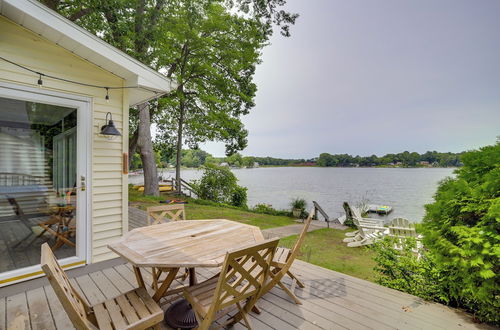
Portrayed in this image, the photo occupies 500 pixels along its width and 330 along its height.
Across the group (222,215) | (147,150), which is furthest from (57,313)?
(147,150)

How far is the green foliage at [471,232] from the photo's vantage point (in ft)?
6.32

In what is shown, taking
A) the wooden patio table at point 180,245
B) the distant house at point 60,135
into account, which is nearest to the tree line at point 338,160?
the distant house at point 60,135

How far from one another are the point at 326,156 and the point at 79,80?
139 feet

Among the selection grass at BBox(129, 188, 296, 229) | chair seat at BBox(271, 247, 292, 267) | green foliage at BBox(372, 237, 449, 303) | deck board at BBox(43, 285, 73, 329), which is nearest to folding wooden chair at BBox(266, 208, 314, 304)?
chair seat at BBox(271, 247, 292, 267)

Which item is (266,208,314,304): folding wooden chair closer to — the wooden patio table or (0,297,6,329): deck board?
the wooden patio table

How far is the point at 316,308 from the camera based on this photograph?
2.30 meters

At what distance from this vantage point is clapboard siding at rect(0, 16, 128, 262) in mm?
2660

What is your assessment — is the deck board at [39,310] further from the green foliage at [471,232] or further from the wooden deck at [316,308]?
the green foliage at [471,232]

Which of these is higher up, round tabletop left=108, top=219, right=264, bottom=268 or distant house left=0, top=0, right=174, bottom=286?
distant house left=0, top=0, right=174, bottom=286

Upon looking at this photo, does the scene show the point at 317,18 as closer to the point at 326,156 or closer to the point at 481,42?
the point at 481,42

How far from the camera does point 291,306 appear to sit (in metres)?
2.32

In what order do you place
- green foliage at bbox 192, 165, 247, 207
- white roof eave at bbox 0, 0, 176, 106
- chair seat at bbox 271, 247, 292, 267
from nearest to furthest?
chair seat at bbox 271, 247, 292, 267
white roof eave at bbox 0, 0, 176, 106
green foliage at bbox 192, 165, 247, 207

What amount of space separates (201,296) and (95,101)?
10.0ft

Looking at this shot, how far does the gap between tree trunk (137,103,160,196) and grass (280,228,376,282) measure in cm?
815
